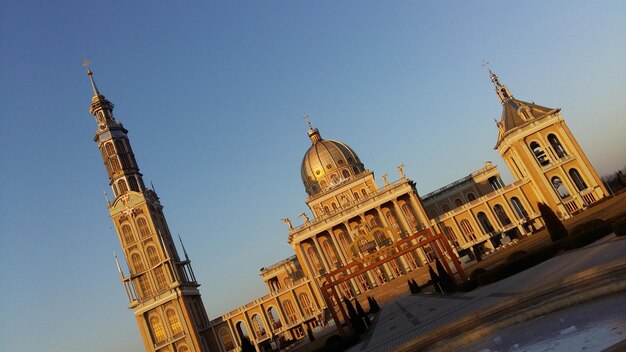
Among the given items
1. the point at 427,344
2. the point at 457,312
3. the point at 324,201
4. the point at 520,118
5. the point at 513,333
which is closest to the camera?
the point at 513,333

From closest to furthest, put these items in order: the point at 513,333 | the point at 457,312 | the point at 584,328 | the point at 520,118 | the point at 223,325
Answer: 1. the point at 584,328
2. the point at 513,333
3. the point at 457,312
4. the point at 520,118
5. the point at 223,325

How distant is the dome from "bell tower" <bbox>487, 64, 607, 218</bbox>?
26038mm

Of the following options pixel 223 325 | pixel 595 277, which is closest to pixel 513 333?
pixel 595 277

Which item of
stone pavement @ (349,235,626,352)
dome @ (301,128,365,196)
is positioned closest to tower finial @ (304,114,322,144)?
dome @ (301,128,365,196)

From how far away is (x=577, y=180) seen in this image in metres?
61.6

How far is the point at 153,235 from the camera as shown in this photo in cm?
6581

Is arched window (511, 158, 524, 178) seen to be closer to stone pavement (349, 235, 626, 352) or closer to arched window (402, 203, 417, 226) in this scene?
arched window (402, 203, 417, 226)

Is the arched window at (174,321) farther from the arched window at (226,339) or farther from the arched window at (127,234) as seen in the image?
the arched window at (127,234)

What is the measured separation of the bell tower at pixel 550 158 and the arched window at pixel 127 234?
182ft

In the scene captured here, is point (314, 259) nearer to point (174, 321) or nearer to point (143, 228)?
point (174, 321)

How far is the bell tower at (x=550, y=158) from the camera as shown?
60156 mm

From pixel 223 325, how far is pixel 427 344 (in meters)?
60.2

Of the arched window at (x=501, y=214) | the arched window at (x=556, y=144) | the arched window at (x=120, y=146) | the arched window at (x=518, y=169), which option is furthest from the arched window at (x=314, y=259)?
the arched window at (x=556, y=144)

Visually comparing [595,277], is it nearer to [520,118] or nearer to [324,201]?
[520,118]
